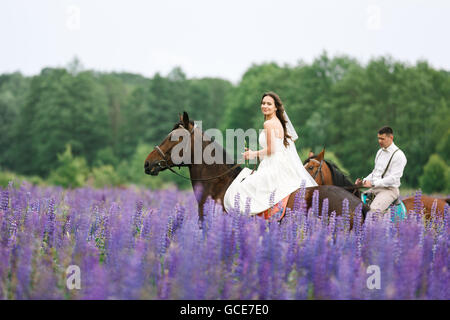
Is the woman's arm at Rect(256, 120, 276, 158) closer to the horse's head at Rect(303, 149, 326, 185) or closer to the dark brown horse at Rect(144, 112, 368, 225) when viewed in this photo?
the dark brown horse at Rect(144, 112, 368, 225)

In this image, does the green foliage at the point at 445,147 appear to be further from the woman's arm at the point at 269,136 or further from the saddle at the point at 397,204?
the woman's arm at the point at 269,136

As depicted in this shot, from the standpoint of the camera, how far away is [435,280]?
3174 millimetres

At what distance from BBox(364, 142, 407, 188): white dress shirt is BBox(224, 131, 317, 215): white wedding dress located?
1182 millimetres

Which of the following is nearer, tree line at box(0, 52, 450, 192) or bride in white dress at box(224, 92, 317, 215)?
bride in white dress at box(224, 92, 317, 215)

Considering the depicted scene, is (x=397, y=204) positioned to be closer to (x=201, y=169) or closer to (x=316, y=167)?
(x=316, y=167)

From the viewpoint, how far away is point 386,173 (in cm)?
689

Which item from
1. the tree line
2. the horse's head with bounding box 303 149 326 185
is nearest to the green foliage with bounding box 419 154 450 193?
the tree line

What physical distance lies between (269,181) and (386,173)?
200 cm

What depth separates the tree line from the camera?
38844 mm

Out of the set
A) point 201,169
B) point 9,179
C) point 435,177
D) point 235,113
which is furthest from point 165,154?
point 235,113

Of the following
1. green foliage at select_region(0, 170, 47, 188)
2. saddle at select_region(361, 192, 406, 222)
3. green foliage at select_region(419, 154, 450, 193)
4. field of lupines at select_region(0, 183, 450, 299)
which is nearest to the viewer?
field of lupines at select_region(0, 183, 450, 299)
